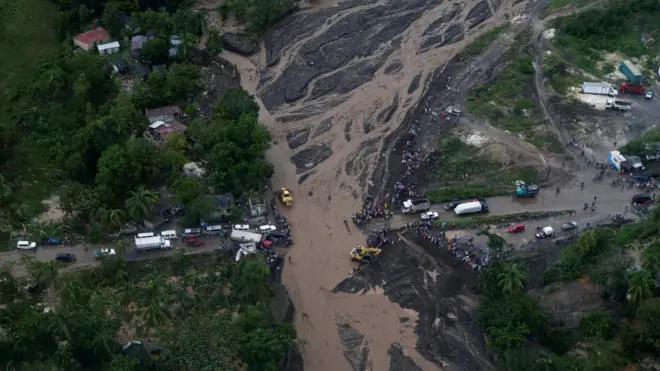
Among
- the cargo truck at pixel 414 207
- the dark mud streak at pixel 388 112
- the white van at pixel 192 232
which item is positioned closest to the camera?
the white van at pixel 192 232

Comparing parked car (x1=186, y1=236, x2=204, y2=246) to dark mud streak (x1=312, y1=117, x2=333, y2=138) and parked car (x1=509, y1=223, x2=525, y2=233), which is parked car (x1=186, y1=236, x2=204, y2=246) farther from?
parked car (x1=509, y1=223, x2=525, y2=233)

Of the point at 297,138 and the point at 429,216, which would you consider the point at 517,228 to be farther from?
the point at 297,138

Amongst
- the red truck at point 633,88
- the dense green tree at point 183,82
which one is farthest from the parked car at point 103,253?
the red truck at point 633,88

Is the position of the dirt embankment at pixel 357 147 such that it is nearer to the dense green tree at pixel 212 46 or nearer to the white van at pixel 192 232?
the dense green tree at pixel 212 46

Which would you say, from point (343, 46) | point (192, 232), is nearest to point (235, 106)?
point (192, 232)

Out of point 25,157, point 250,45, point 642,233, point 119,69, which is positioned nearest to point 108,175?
point 25,157

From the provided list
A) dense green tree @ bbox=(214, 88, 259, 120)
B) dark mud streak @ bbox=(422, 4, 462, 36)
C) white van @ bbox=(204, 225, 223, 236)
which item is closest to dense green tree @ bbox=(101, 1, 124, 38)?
dense green tree @ bbox=(214, 88, 259, 120)
